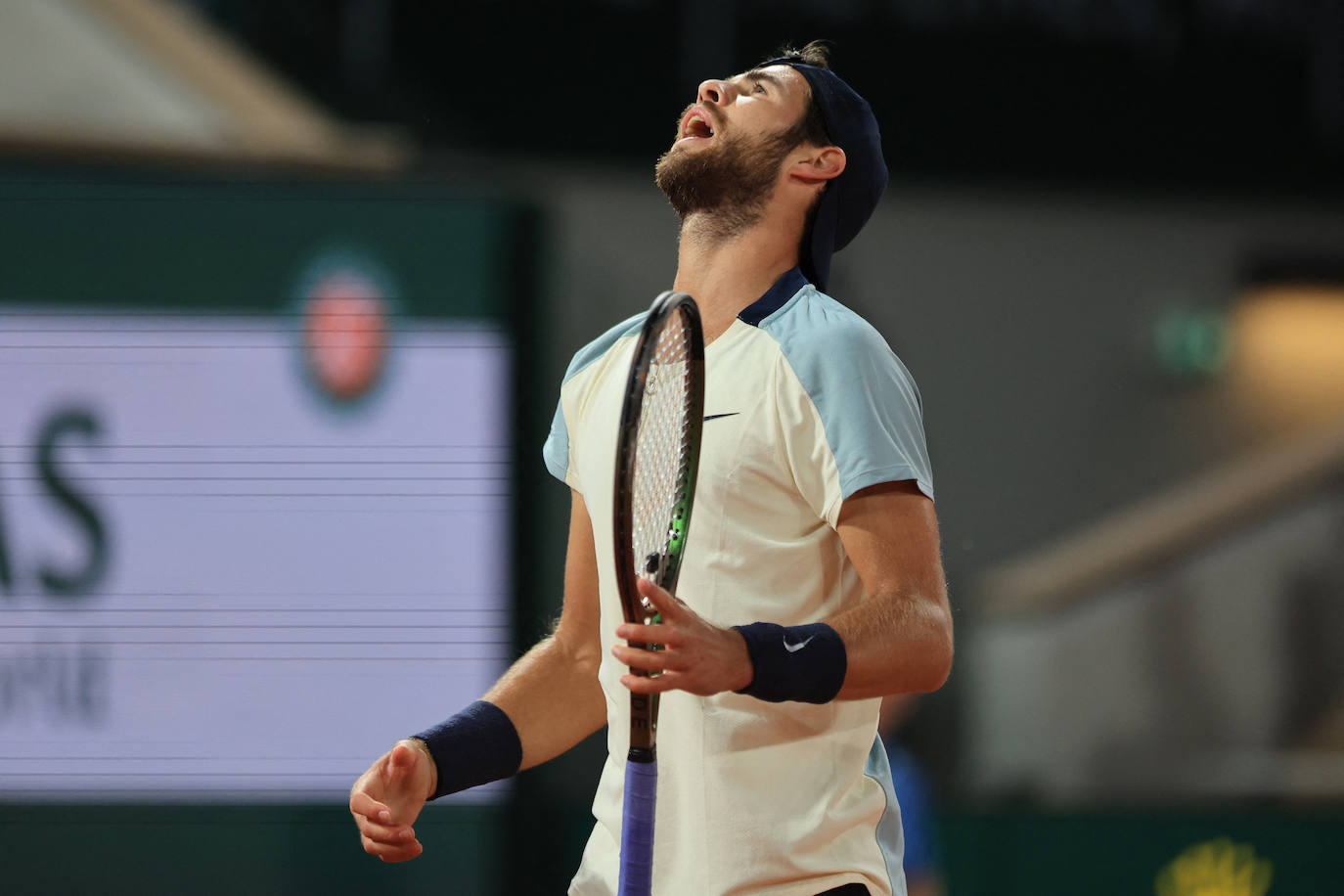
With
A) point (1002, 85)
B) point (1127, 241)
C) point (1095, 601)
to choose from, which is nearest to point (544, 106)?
point (1002, 85)

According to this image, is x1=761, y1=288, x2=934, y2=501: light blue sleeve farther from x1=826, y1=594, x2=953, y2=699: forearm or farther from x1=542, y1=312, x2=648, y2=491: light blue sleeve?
x1=542, y1=312, x2=648, y2=491: light blue sleeve

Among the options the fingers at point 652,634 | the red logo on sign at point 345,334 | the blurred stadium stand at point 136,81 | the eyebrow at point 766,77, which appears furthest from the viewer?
the blurred stadium stand at point 136,81

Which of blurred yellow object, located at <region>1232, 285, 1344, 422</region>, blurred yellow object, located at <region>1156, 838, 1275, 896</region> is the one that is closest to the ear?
blurred yellow object, located at <region>1156, 838, 1275, 896</region>

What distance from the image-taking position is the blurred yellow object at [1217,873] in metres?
4.77

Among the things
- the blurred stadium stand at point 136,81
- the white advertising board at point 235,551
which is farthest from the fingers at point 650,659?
the blurred stadium stand at point 136,81

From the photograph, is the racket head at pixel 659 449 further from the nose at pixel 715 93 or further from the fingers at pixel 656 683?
the nose at pixel 715 93

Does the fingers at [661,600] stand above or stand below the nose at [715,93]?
below

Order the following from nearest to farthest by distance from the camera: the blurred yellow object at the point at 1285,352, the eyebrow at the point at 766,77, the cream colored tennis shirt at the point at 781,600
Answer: the cream colored tennis shirt at the point at 781,600, the eyebrow at the point at 766,77, the blurred yellow object at the point at 1285,352

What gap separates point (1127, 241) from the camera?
6480mm

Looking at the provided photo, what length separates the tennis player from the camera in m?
1.61

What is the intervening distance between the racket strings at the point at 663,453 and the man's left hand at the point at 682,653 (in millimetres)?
201

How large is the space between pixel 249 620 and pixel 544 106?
2741 millimetres

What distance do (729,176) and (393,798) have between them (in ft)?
2.52

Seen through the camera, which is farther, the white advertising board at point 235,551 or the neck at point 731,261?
the white advertising board at point 235,551
